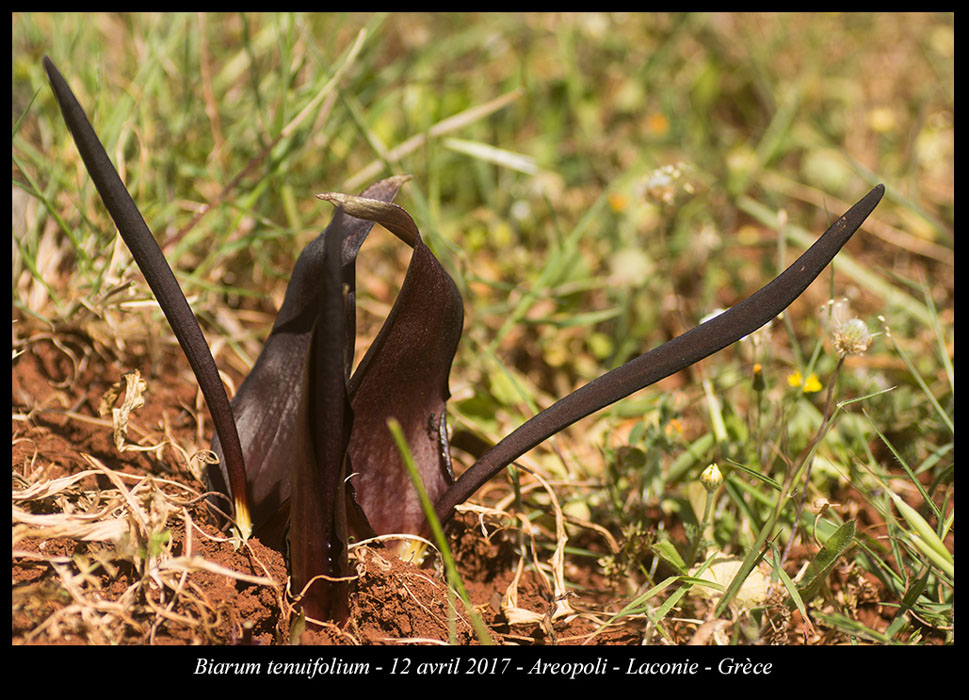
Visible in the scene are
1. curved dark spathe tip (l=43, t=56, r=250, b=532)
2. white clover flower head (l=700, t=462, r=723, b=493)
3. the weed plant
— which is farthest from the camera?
the weed plant

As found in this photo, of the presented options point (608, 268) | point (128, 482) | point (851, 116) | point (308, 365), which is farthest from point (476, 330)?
point (851, 116)

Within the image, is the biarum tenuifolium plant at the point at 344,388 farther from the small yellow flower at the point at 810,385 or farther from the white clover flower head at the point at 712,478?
the small yellow flower at the point at 810,385

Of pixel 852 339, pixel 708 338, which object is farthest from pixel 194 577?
pixel 852 339

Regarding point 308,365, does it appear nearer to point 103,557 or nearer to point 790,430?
point 103,557

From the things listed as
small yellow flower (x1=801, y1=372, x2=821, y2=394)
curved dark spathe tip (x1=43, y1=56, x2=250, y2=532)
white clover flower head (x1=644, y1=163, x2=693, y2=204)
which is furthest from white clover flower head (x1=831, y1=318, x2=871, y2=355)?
curved dark spathe tip (x1=43, y1=56, x2=250, y2=532)

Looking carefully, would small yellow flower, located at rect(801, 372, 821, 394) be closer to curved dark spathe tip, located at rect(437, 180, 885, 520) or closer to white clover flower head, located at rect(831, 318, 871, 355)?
white clover flower head, located at rect(831, 318, 871, 355)

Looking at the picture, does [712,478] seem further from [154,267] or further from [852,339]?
[154,267]

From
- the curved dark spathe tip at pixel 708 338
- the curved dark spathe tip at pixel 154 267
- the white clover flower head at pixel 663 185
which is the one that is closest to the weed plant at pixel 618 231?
the white clover flower head at pixel 663 185

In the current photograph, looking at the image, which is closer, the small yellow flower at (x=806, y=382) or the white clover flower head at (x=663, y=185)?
the small yellow flower at (x=806, y=382)
